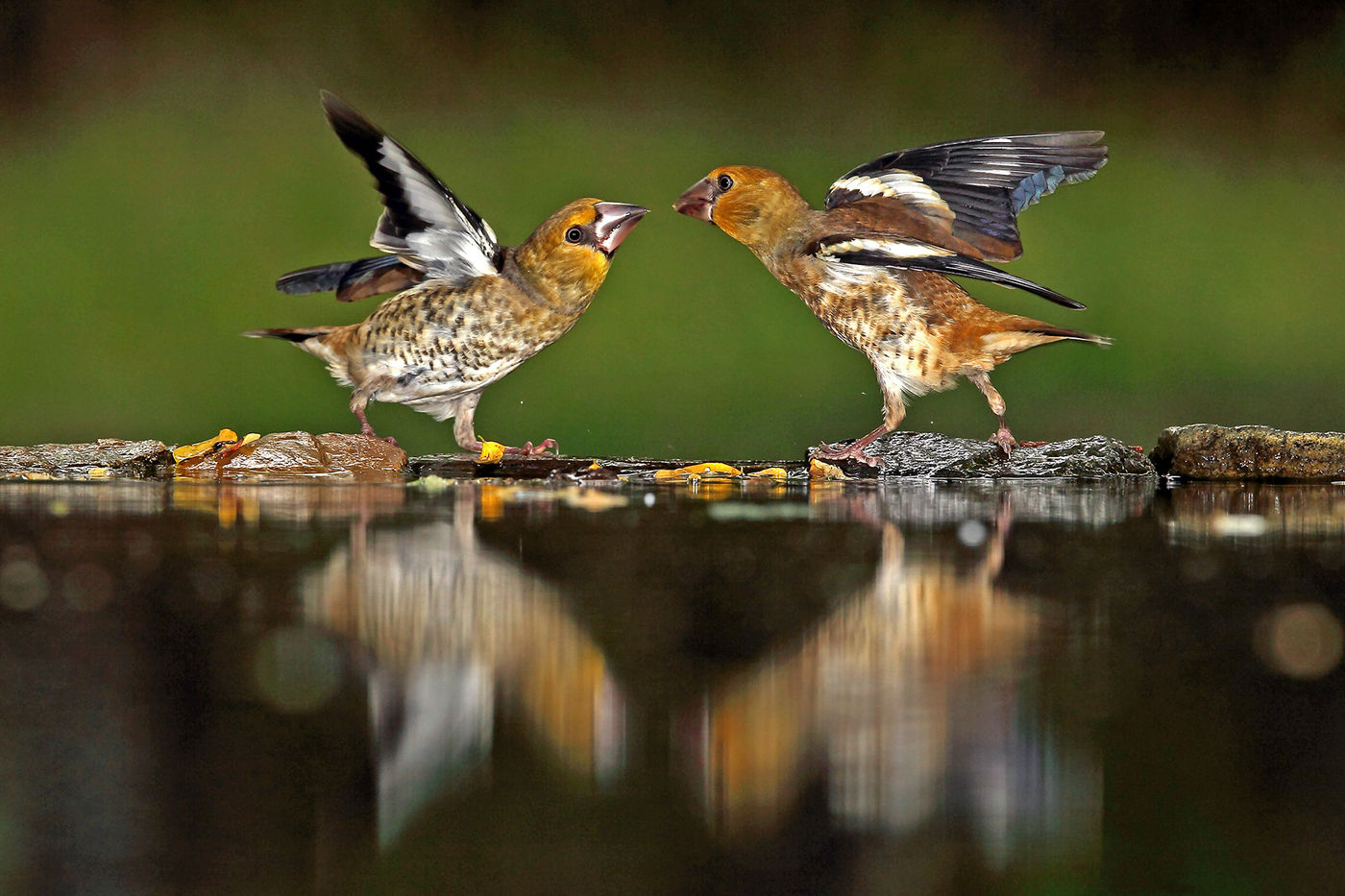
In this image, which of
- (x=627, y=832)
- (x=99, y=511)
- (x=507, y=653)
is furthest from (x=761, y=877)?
(x=99, y=511)

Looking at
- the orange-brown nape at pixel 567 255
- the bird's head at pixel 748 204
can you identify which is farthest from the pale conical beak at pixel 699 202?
the orange-brown nape at pixel 567 255

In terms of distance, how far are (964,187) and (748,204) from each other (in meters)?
0.65

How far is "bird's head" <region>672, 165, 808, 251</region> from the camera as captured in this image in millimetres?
3537

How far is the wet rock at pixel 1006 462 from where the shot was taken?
3.54 metres

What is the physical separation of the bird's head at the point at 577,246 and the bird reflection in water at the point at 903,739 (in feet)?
7.39

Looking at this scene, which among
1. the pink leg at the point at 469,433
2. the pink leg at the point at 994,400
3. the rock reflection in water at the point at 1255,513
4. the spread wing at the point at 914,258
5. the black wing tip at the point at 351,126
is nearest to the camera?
the rock reflection in water at the point at 1255,513

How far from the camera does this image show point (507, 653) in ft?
3.90

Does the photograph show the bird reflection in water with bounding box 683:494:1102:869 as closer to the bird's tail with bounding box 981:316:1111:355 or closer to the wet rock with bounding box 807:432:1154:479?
the bird's tail with bounding box 981:316:1111:355

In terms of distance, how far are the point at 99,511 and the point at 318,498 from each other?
48 cm

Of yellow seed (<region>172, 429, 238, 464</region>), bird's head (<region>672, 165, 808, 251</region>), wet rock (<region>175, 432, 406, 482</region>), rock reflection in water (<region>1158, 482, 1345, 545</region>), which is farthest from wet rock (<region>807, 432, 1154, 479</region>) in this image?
yellow seed (<region>172, 429, 238, 464</region>)

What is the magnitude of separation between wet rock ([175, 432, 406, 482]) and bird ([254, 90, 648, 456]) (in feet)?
0.26

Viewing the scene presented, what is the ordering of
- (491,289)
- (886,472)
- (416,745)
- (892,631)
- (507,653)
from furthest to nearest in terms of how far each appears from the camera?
(886,472), (491,289), (892,631), (507,653), (416,745)

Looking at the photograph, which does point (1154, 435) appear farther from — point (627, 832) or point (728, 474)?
point (627, 832)

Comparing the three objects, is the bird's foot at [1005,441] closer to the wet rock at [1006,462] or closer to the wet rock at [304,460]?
the wet rock at [1006,462]
